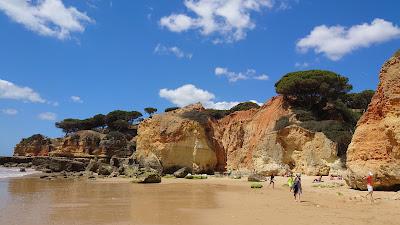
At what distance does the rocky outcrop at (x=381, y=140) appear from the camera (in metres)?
18.8

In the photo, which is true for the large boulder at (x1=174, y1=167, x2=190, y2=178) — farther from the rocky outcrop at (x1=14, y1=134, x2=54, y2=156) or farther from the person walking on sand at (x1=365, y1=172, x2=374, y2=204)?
the rocky outcrop at (x1=14, y1=134, x2=54, y2=156)

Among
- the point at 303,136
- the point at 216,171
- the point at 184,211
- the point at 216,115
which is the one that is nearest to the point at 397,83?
the point at 184,211

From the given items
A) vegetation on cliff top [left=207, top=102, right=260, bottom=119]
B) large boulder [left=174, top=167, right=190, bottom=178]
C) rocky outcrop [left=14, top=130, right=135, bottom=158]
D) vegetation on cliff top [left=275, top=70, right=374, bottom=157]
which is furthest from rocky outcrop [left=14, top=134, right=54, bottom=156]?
vegetation on cliff top [left=275, top=70, right=374, bottom=157]

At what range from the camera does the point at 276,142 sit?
135ft

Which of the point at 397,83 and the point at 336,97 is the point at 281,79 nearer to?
the point at 336,97

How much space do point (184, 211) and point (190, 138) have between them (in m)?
30.9

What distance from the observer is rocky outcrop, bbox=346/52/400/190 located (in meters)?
18.8

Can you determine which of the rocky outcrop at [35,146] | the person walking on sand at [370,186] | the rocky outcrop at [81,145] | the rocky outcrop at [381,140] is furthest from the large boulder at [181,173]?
the rocky outcrop at [35,146]

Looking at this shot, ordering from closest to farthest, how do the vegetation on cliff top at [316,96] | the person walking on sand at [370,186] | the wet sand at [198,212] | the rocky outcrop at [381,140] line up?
1. the wet sand at [198,212]
2. the person walking on sand at [370,186]
3. the rocky outcrop at [381,140]
4. the vegetation on cliff top at [316,96]

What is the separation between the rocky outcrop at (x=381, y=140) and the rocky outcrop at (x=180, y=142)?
25.6 m

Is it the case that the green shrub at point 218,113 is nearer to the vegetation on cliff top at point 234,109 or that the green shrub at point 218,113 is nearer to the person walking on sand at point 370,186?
→ the vegetation on cliff top at point 234,109

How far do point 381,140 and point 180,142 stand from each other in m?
28.2

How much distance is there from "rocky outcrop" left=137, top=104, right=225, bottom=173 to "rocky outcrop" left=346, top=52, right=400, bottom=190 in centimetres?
2561

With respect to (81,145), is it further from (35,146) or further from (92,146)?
(35,146)
